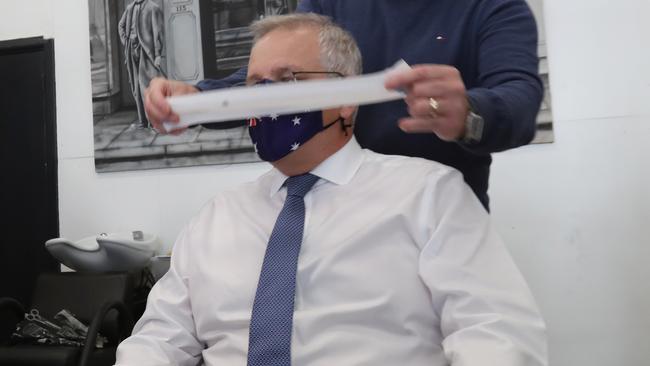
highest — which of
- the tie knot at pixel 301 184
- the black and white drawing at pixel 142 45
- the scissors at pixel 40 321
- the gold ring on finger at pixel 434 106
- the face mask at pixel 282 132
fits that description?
the black and white drawing at pixel 142 45

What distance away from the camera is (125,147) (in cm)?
287

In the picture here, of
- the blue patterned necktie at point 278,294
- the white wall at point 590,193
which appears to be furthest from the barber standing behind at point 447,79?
the white wall at point 590,193

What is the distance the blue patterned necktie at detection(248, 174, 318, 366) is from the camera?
1.10 metres

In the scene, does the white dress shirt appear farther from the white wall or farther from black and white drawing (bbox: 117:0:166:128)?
black and white drawing (bbox: 117:0:166:128)

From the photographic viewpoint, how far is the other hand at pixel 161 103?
1084 millimetres

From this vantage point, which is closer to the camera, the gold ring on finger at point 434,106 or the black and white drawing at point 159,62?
the gold ring on finger at point 434,106

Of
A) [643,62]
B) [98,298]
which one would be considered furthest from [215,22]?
[643,62]

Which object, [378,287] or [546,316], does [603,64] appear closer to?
[546,316]

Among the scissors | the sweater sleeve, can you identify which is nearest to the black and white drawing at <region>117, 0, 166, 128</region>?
the scissors

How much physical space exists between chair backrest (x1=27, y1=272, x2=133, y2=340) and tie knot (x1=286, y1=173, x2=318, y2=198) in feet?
4.22

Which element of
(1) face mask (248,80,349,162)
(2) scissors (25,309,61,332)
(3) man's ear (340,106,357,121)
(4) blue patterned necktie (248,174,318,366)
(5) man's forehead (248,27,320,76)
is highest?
(5) man's forehead (248,27,320,76)

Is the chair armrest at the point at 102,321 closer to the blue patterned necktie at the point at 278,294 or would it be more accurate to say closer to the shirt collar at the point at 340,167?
the blue patterned necktie at the point at 278,294

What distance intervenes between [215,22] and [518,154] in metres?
1.73

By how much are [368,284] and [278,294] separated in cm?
20
